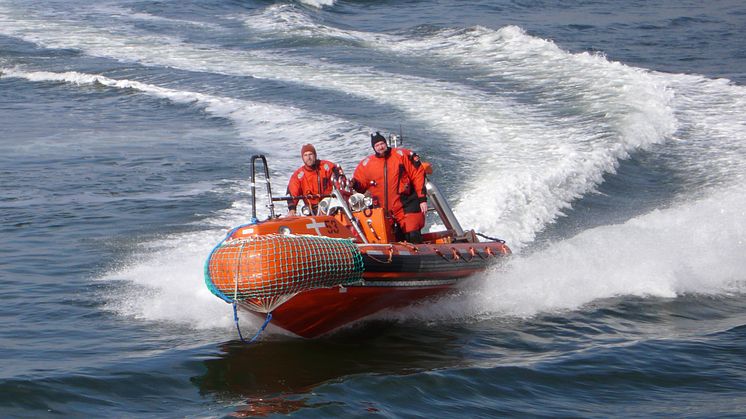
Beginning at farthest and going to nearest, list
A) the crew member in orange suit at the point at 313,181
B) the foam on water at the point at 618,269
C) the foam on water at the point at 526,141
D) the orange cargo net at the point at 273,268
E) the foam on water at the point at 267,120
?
the foam on water at the point at 267,120 → the foam on water at the point at 526,141 → the foam on water at the point at 618,269 → the crew member in orange suit at the point at 313,181 → the orange cargo net at the point at 273,268

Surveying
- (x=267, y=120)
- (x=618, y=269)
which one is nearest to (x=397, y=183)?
(x=618, y=269)

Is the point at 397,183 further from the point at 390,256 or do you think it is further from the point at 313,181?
the point at 390,256

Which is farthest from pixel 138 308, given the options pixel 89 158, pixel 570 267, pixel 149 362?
pixel 89 158

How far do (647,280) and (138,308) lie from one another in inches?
176

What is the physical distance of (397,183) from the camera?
27.7 feet

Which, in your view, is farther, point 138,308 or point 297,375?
point 138,308

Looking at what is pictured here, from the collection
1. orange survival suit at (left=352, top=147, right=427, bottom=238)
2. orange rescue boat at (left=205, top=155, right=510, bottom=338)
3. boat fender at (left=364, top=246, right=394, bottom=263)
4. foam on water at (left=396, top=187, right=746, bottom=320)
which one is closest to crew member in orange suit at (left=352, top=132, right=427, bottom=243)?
orange survival suit at (left=352, top=147, right=427, bottom=238)

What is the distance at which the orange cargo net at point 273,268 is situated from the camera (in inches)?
261

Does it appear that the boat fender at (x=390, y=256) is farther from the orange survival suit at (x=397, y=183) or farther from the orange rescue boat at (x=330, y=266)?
the orange survival suit at (x=397, y=183)

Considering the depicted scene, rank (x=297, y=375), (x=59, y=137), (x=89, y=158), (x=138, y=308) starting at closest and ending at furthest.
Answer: (x=297, y=375) → (x=138, y=308) → (x=89, y=158) → (x=59, y=137)

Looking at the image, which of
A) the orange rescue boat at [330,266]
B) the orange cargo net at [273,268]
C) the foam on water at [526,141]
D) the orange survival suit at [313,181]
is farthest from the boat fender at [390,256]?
the orange survival suit at [313,181]

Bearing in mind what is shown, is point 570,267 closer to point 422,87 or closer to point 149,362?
point 149,362

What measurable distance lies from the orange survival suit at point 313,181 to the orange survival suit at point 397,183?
0.23 metres

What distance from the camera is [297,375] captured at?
6.90 m
